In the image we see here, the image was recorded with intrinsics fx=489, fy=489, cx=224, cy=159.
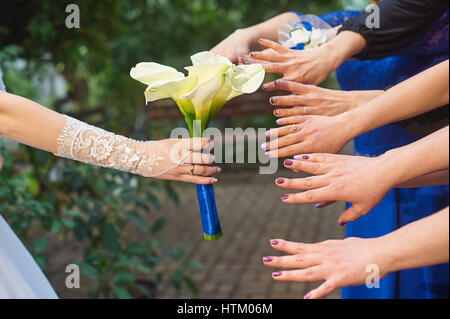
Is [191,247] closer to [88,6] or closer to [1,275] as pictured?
[88,6]

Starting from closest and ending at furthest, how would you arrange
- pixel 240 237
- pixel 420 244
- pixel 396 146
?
pixel 420 244
pixel 396 146
pixel 240 237

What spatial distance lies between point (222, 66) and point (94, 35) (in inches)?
133

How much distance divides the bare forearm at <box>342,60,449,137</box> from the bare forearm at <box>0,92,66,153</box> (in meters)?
0.74

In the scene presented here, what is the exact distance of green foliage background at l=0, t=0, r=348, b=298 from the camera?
9.02 ft

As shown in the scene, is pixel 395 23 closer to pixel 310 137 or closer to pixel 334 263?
pixel 310 137

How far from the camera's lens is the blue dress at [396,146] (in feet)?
5.31

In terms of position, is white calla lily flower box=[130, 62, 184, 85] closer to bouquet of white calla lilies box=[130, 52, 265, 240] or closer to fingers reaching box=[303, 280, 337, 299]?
bouquet of white calla lilies box=[130, 52, 265, 240]

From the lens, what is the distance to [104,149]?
51.0 inches

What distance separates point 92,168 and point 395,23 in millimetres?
2262

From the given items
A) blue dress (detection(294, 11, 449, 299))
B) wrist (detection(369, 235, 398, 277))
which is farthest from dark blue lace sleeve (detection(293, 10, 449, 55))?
wrist (detection(369, 235, 398, 277))

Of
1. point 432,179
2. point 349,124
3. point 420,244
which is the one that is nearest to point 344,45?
point 349,124

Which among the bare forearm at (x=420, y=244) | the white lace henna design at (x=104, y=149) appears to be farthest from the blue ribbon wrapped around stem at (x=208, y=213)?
the bare forearm at (x=420, y=244)
